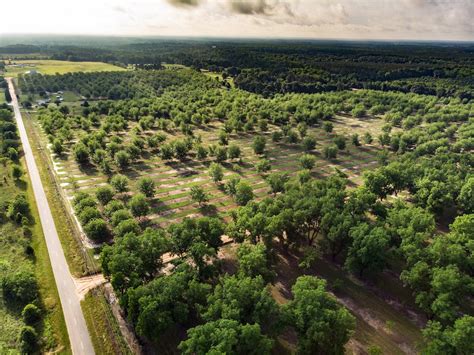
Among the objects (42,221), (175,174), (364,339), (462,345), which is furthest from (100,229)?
(462,345)

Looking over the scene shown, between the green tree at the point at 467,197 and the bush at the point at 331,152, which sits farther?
the bush at the point at 331,152

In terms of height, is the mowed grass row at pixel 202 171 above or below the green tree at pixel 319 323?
below

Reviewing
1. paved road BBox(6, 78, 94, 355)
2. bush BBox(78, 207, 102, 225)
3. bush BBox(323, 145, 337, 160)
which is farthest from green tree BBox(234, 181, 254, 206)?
bush BBox(323, 145, 337, 160)

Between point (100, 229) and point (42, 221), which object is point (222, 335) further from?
point (42, 221)

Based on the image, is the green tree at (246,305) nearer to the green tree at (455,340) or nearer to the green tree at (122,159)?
the green tree at (455,340)

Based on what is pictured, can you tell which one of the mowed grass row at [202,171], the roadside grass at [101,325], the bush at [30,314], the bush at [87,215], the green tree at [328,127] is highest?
the green tree at [328,127]

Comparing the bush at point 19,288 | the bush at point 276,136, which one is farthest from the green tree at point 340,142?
the bush at point 19,288
